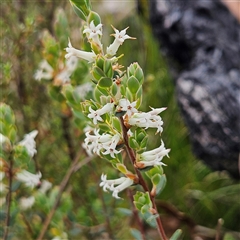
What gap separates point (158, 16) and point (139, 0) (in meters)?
0.33

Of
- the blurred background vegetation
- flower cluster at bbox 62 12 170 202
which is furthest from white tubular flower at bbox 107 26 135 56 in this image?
the blurred background vegetation

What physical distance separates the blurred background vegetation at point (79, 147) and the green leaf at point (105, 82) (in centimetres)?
25

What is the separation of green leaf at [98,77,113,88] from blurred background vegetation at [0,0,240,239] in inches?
9.7

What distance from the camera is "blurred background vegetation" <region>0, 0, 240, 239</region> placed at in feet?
2.27

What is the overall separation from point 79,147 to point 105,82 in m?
0.53

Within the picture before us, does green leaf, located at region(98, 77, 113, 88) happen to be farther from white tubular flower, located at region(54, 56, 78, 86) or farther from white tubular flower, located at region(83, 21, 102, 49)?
white tubular flower, located at region(54, 56, 78, 86)

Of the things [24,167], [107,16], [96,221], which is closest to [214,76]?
[96,221]

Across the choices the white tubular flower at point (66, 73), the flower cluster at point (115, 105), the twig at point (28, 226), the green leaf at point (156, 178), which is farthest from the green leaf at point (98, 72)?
the twig at point (28, 226)

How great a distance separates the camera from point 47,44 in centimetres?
58

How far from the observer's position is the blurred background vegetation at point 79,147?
2.27ft

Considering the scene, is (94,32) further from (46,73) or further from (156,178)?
(46,73)

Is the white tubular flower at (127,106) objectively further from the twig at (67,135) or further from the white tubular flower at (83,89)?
the twig at (67,135)

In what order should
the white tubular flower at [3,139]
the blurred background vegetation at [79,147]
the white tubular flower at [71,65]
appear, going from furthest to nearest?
the blurred background vegetation at [79,147]
the white tubular flower at [71,65]
the white tubular flower at [3,139]

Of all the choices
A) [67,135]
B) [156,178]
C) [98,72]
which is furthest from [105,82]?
[67,135]
